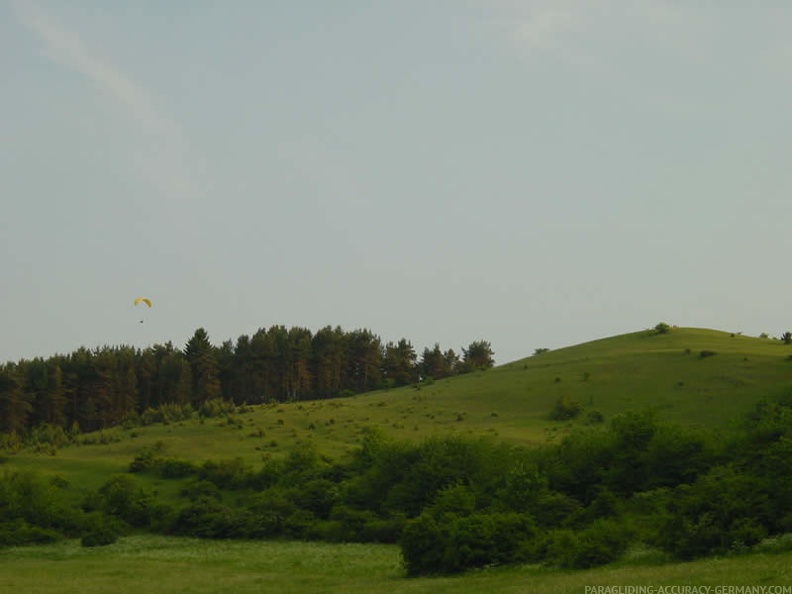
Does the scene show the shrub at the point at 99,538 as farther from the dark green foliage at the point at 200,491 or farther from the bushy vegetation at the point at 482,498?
the dark green foliage at the point at 200,491

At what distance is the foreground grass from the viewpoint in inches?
1157

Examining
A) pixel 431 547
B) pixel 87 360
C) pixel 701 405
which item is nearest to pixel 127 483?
pixel 431 547

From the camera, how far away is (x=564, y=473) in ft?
192

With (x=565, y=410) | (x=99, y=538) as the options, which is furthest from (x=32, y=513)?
(x=565, y=410)

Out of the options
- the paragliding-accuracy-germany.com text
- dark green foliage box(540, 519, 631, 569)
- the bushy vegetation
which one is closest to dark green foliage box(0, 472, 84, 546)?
the bushy vegetation

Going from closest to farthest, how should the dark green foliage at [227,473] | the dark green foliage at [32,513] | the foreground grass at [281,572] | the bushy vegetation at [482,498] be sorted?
the foreground grass at [281,572] < the bushy vegetation at [482,498] < the dark green foliage at [32,513] < the dark green foliage at [227,473]

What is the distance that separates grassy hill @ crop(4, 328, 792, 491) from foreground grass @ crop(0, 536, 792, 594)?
24988 millimetres

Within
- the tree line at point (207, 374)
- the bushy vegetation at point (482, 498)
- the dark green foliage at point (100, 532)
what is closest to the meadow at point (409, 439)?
the dark green foliage at point (100, 532)

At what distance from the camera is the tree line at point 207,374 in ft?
456

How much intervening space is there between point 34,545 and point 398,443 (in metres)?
28.8

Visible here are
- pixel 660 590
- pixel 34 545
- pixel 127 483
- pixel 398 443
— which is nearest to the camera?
pixel 660 590

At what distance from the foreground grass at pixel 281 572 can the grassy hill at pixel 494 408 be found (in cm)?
2499

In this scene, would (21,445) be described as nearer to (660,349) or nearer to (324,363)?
(324,363)

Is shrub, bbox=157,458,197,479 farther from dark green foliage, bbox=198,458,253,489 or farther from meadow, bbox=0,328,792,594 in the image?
dark green foliage, bbox=198,458,253,489
